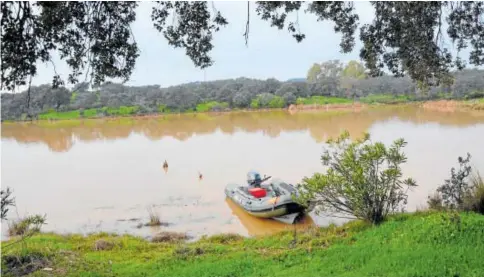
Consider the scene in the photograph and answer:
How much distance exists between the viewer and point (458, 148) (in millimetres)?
17984

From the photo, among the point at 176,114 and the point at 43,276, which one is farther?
the point at 176,114

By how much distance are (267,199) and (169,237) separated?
8.13 feet

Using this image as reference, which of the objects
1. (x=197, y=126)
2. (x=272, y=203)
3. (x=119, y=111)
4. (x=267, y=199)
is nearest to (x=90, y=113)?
(x=119, y=111)

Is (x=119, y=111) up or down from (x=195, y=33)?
down

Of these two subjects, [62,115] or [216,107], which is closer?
[62,115]

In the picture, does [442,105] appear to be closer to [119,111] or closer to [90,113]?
[119,111]

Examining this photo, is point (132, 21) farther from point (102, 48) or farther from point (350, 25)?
point (350, 25)

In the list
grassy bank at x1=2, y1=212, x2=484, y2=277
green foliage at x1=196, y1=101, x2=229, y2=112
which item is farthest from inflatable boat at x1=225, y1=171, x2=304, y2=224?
green foliage at x1=196, y1=101, x2=229, y2=112

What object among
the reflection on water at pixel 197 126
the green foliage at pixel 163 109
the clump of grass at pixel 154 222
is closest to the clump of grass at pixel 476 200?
the clump of grass at pixel 154 222

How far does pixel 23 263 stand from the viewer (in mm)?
5590

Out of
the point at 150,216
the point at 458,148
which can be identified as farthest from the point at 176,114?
the point at 150,216

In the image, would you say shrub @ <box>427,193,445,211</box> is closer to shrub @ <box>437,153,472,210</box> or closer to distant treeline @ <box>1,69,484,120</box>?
shrub @ <box>437,153,472,210</box>

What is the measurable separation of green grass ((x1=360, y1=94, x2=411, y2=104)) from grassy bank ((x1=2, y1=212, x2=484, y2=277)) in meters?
40.0

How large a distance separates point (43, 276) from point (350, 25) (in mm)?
4193
